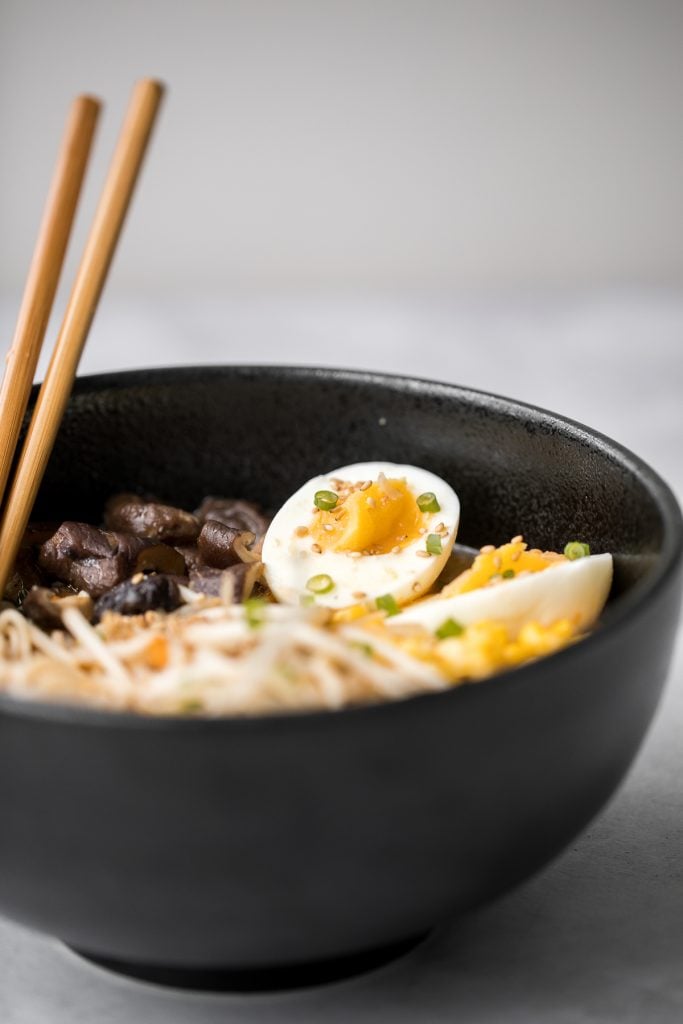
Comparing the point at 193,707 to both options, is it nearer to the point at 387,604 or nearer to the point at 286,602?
the point at 387,604

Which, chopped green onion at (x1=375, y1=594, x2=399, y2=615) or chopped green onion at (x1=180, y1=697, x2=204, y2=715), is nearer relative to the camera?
chopped green onion at (x1=180, y1=697, x2=204, y2=715)

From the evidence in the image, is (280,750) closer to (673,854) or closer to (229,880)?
(229,880)

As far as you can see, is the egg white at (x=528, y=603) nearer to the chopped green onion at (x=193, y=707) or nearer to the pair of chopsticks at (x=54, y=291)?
the chopped green onion at (x=193, y=707)

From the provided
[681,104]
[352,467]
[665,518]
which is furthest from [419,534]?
[681,104]

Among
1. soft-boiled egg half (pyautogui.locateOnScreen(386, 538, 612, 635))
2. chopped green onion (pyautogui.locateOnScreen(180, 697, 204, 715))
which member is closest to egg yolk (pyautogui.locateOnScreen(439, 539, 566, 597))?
soft-boiled egg half (pyautogui.locateOnScreen(386, 538, 612, 635))

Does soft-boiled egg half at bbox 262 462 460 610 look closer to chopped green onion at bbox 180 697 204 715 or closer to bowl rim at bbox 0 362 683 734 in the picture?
bowl rim at bbox 0 362 683 734

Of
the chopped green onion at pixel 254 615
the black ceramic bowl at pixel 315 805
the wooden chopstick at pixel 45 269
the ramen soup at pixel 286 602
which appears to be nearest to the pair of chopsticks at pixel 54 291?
the wooden chopstick at pixel 45 269
